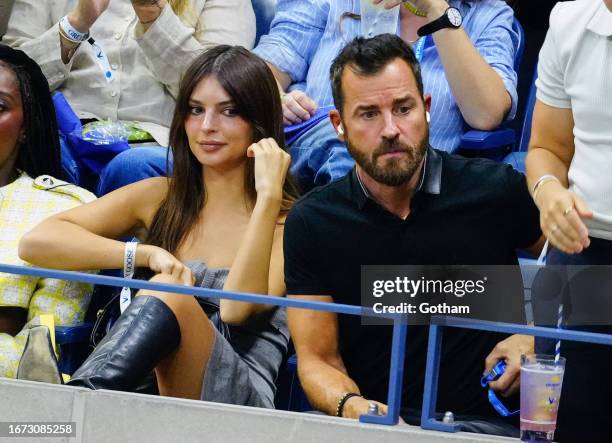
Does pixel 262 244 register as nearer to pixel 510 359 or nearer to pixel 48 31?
pixel 510 359

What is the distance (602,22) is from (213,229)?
4.48 ft

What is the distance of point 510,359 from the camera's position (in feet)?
9.55

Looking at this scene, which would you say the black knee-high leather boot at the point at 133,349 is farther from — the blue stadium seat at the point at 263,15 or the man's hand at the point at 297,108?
the blue stadium seat at the point at 263,15

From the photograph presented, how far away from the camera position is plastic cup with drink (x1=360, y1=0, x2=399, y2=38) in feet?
12.9

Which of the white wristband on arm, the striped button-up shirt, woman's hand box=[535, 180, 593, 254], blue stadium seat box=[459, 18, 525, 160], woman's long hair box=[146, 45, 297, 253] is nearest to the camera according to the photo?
woman's hand box=[535, 180, 593, 254]

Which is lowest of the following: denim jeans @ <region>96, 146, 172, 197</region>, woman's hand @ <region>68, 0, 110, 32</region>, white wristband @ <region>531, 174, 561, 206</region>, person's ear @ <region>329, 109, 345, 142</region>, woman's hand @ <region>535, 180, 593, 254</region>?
woman's hand @ <region>535, 180, 593, 254</region>

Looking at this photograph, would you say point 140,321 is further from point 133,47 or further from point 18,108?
point 133,47

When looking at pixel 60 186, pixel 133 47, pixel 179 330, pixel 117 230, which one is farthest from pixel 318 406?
pixel 133 47

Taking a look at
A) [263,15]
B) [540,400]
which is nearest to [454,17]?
[263,15]

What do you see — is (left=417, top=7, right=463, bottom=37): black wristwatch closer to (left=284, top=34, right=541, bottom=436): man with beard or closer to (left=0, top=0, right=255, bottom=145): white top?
(left=284, top=34, right=541, bottom=436): man with beard

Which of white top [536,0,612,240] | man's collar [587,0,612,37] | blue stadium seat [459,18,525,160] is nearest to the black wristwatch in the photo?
blue stadium seat [459,18,525,160]

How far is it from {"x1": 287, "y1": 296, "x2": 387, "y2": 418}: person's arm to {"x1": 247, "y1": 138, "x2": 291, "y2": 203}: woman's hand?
44 centimetres

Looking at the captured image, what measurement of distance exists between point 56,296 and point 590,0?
1.75 meters

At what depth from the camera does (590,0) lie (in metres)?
2.70
